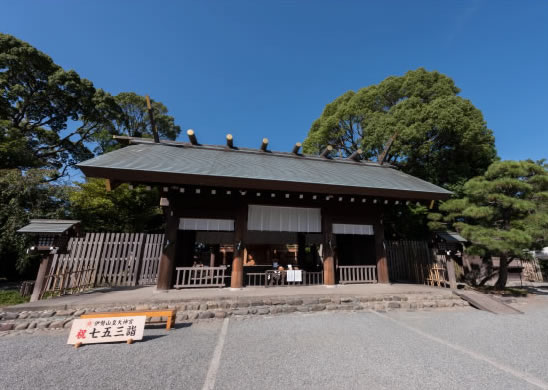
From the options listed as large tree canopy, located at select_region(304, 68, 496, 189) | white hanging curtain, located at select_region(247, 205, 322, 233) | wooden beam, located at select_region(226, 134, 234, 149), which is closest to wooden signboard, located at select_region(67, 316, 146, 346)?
white hanging curtain, located at select_region(247, 205, 322, 233)

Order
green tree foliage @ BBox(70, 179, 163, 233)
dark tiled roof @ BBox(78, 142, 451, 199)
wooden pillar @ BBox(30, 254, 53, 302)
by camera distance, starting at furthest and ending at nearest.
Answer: green tree foliage @ BBox(70, 179, 163, 233) < dark tiled roof @ BBox(78, 142, 451, 199) < wooden pillar @ BBox(30, 254, 53, 302)

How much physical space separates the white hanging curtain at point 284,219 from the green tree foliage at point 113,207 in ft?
23.9

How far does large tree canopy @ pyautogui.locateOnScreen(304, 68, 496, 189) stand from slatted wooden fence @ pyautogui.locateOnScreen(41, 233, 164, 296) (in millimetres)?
12224

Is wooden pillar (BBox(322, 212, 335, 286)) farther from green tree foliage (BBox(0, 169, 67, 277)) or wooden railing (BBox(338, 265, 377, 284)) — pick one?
green tree foliage (BBox(0, 169, 67, 277))

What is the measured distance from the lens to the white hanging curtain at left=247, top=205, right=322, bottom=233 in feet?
23.3

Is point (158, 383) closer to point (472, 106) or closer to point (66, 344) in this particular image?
point (66, 344)

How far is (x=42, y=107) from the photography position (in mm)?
15430

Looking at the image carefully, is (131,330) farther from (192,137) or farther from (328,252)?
(192,137)

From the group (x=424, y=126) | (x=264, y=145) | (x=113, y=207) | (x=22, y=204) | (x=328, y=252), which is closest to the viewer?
(x=328, y=252)

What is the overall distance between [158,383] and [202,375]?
19.5 inches

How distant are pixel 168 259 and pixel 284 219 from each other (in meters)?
3.74

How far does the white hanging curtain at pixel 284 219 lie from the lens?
7098 mm

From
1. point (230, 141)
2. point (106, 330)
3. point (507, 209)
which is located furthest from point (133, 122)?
point (507, 209)

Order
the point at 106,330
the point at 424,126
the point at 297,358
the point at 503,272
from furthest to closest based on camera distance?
the point at 424,126
the point at 503,272
the point at 106,330
the point at 297,358
